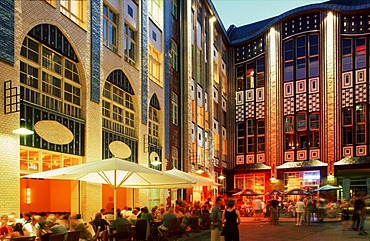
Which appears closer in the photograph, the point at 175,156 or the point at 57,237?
the point at 57,237

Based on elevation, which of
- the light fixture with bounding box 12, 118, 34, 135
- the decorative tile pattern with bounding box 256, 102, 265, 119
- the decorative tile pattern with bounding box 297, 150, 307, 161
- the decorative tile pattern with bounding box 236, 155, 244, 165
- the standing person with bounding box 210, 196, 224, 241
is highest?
the decorative tile pattern with bounding box 256, 102, 265, 119

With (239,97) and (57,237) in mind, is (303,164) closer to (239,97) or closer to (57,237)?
(239,97)

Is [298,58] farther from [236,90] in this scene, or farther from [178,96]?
[178,96]

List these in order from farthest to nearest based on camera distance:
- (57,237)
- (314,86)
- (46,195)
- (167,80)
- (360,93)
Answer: (314,86), (360,93), (167,80), (46,195), (57,237)

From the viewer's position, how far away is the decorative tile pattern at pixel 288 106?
4262cm

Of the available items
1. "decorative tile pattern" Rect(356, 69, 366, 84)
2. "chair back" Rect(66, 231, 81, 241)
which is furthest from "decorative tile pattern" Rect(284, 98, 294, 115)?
"chair back" Rect(66, 231, 81, 241)

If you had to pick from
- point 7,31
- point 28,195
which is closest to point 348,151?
point 28,195

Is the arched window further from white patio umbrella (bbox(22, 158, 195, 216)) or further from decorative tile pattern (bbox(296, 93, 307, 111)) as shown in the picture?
decorative tile pattern (bbox(296, 93, 307, 111))

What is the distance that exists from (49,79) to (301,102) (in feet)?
94.1

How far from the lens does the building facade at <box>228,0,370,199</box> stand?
40062 mm

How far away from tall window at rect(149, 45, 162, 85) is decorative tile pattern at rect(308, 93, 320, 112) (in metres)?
17.4

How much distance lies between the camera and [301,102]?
42250 mm

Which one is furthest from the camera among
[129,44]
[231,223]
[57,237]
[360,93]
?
[360,93]

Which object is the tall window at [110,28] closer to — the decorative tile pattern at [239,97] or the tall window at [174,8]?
the tall window at [174,8]
